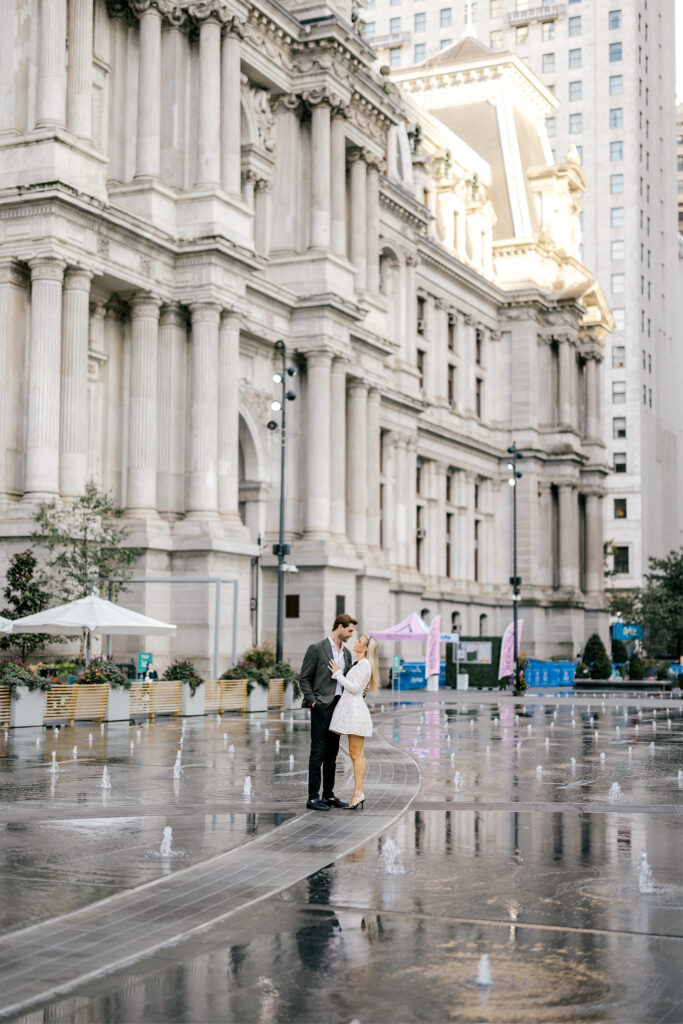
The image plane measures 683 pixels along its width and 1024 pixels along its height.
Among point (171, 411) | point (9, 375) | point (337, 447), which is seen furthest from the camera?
point (337, 447)

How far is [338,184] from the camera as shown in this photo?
54.1 m

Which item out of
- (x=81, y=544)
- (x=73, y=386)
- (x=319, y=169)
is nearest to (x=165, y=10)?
(x=319, y=169)

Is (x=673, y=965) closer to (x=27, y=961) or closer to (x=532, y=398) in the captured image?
(x=27, y=961)

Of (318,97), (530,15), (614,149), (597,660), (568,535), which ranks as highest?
(530,15)

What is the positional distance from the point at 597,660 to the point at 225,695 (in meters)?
42.5

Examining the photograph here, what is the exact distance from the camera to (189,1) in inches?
1811

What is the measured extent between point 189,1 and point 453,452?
3916 centimetres

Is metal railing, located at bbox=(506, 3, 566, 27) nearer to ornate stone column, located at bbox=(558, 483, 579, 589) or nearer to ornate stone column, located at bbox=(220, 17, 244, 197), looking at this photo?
ornate stone column, located at bbox=(558, 483, 579, 589)

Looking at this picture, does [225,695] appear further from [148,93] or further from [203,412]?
[148,93]

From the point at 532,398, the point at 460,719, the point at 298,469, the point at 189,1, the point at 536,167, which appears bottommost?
the point at 460,719

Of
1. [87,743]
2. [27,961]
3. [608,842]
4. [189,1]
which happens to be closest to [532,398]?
[189,1]

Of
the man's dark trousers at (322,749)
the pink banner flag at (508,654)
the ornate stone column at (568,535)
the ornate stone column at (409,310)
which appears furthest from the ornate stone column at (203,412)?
the ornate stone column at (568,535)

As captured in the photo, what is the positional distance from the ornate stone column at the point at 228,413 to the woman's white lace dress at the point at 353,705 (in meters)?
29.2

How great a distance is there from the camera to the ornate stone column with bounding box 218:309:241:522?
44.7 m
